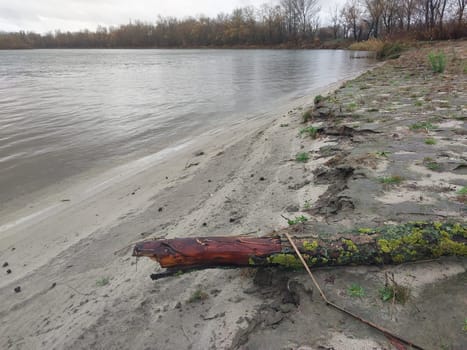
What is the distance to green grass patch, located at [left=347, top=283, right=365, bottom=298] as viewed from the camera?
1873 millimetres

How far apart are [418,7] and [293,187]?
52.5 metres

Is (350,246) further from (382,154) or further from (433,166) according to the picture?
(382,154)

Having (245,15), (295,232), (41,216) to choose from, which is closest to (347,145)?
(295,232)

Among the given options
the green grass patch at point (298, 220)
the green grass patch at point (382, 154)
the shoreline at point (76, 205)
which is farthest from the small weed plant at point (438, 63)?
the green grass patch at point (298, 220)

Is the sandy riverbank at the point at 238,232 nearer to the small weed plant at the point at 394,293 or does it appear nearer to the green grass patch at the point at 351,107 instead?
the small weed plant at the point at 394,293

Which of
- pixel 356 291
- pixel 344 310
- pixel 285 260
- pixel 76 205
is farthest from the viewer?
pixel 76 205

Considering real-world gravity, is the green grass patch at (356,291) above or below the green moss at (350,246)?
below

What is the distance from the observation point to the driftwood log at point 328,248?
1.94 meters

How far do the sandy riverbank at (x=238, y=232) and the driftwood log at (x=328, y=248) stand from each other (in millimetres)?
88

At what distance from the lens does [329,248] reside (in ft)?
6.65

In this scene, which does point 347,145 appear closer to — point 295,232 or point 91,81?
point 295,232

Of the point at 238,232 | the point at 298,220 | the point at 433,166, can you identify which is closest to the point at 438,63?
the point at 433,166

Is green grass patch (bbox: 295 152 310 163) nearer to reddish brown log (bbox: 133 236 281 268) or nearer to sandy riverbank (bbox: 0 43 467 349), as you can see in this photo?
sandy riverbank (bbox: 0 43 467 349)

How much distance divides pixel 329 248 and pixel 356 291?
304 millimetres
